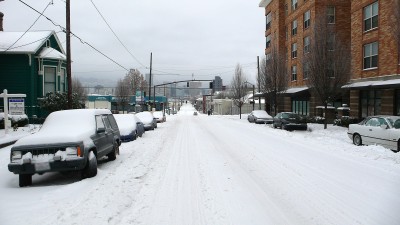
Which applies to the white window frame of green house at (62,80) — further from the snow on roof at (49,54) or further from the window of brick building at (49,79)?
the snow on roof at (49,54)

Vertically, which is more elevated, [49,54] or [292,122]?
[49,54]

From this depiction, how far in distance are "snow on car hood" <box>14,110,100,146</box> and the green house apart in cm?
1775

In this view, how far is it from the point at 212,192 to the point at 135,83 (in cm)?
7386

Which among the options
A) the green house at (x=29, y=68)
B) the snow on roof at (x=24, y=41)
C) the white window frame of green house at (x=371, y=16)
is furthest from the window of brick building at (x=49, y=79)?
the white window frame of green house at (x=371, y=16)

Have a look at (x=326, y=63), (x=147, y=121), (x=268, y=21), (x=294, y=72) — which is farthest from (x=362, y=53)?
(x=268, y=21)

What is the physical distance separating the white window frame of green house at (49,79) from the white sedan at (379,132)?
71.3 feet

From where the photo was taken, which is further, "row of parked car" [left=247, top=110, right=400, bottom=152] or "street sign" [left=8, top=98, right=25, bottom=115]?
"street sign" [left=8, top=98, right=25, bottom=115]

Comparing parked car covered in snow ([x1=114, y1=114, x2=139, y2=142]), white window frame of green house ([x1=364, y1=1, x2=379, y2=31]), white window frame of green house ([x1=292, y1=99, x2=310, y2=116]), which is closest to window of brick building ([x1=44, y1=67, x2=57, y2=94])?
parked car covered in snow ([x1=114, y1=114, x2=139, y2=142])

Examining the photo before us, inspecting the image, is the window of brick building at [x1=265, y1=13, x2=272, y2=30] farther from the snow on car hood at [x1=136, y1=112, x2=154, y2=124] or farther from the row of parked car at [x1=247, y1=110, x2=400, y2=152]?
the row of parked car at [x1=247, y1=110, x2=400, y2=152]

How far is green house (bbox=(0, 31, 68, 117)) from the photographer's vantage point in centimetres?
2594

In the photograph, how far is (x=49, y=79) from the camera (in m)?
27.5

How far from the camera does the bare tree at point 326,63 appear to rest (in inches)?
963

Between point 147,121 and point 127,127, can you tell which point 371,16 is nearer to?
point 147,121

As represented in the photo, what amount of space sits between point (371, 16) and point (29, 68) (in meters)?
25.7
